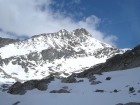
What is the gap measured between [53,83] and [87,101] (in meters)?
21.7

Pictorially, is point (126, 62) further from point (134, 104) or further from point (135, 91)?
point (134, 104)

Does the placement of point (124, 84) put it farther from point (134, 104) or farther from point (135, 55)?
point (135, 55)

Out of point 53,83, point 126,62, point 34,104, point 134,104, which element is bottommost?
point 134,104

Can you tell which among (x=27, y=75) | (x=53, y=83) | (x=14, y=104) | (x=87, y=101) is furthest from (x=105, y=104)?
(x=27, y=75)

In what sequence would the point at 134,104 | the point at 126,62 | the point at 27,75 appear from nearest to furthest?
the point at 134,104
the point at 126,62
the point at 27,75

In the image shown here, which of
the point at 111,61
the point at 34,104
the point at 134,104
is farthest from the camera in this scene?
the point at 111,61

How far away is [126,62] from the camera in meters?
47.7

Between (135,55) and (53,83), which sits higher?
(135,55)

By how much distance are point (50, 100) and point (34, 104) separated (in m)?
2.28

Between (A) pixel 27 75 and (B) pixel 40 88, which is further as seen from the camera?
(A) pixel 27 75

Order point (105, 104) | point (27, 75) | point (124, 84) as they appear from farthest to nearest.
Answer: point (27, 75), point (124, 84), point (105, 104)

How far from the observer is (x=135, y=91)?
25.0 metres

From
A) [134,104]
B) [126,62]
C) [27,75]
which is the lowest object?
[134,104]

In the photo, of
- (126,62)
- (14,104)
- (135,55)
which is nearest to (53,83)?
(14,104)
